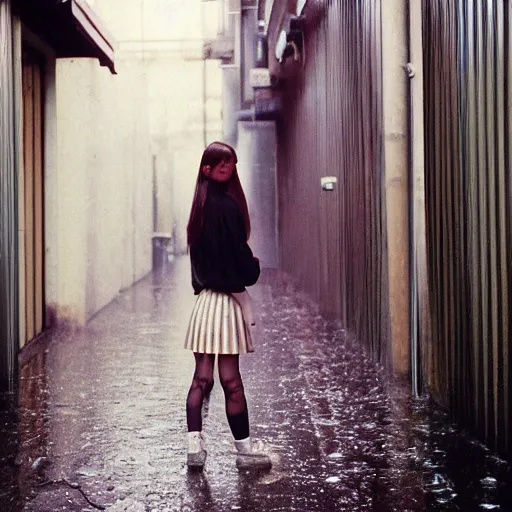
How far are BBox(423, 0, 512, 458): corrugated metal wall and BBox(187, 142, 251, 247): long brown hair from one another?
4.49 feet

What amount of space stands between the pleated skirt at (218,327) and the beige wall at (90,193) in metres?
6.23

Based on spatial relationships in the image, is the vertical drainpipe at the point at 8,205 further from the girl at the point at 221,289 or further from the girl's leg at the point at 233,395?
the girl's leg at the point at 233,395

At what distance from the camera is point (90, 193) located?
11.8m

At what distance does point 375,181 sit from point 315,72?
17.4 ft

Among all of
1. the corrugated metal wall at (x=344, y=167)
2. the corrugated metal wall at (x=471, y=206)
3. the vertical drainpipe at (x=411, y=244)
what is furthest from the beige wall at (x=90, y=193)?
the corrugated metal wall at (x=471, y=206)

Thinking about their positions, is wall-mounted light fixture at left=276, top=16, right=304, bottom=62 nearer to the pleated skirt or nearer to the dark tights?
the pleated skirt

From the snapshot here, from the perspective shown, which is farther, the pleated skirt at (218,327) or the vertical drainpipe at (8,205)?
the vertical drainpipe at (8,205)

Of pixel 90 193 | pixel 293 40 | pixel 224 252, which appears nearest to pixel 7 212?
pixel 224 252

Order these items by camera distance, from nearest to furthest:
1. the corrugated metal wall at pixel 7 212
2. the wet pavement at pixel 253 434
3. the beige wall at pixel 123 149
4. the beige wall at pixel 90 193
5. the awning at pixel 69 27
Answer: the wet pavement at pixel 253 434 → the corrugated metal wall at pixel 7 212 → the awning at pixel 69 27 → the beige wall at pixel 90 193 → the beige wall at pixel 123 149

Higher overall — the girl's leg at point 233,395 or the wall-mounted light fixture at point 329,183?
the wall-mounted light fixture at point 329,183

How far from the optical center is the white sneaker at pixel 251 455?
4.63 m

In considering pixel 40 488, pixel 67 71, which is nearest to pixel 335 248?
pixel 67 71

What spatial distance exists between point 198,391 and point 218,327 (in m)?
0.41

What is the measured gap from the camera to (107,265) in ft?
45.5
